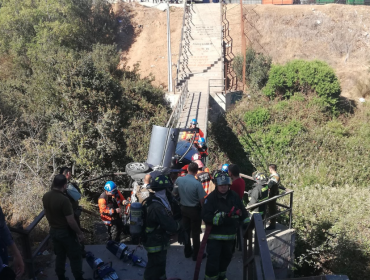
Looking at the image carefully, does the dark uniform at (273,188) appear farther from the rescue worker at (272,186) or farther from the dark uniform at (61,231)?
the dark uniform at (61,231)

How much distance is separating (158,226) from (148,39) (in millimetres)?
25972

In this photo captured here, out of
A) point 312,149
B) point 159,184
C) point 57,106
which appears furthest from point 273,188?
point 312,149

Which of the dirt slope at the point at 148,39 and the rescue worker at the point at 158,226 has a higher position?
the dirt slope at the point at 148,39

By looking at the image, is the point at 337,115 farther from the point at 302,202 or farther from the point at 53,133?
the point at 53,133

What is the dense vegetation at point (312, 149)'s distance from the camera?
29.5 ft

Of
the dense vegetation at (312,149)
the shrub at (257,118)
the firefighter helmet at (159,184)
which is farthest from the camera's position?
the shrub at (257,118)

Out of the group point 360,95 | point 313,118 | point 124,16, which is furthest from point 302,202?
point 124,16

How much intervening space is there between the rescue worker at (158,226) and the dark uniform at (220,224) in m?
0.48

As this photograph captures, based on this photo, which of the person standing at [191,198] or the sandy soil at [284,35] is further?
the sandy soil at [284,35]

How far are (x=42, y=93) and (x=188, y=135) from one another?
902 centimetres

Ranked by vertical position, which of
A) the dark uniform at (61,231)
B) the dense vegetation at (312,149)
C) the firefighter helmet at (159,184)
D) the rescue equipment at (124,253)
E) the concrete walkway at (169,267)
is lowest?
the dense vegetation at (312,149)

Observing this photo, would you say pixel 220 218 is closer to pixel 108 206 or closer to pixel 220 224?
pixel 220 224

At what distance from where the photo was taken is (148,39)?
1120 inches

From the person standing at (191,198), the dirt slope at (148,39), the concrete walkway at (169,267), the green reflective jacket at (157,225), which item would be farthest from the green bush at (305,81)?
the green reflective jacket at (157,225)
